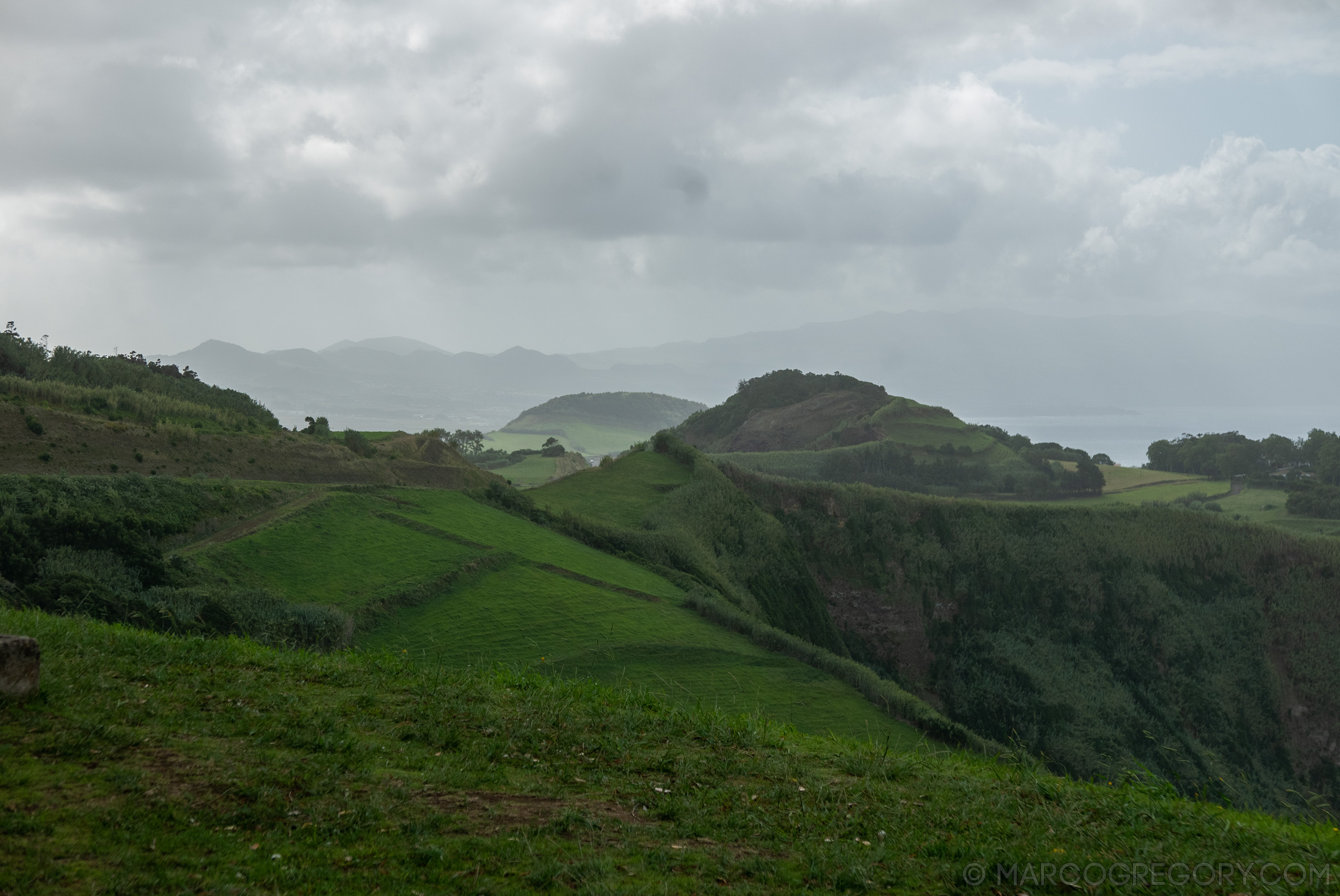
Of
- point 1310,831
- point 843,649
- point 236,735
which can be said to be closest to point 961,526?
point 843,649

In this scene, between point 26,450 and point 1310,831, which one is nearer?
point 1310,831

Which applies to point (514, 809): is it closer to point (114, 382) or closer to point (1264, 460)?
point (114, 382)

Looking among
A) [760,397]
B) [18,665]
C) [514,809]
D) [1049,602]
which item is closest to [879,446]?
[760,397]

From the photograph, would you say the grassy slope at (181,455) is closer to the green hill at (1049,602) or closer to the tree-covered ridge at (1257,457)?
the green hill at (1049,602)

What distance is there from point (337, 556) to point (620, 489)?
700 inches

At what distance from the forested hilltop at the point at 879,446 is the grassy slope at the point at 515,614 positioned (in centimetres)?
4351

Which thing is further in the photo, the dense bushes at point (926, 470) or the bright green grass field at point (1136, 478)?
the dense bushes at point (926, 470)

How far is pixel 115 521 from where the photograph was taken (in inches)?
538

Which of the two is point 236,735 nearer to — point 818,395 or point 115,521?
point 115,521

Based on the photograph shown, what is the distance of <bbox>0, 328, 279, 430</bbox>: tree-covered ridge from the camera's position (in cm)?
2300

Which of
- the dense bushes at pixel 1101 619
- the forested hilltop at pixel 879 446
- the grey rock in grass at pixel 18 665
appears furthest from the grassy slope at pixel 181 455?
the forested hilltop at pixel 879 446

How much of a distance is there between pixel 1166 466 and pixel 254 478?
9212cm

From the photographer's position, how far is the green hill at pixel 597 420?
152 m

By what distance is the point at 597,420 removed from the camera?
173 meters
